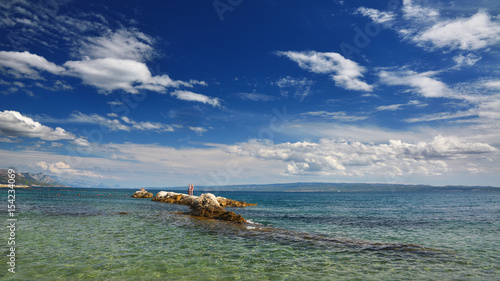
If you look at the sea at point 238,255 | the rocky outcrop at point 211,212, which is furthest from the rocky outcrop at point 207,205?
the sea at point 238,255

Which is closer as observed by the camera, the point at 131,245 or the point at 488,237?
the point at 131,245

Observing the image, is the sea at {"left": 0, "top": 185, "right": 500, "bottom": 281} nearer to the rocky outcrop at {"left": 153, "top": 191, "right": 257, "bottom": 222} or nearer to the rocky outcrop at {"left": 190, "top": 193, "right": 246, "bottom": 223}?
the rocky outcrop at {"left": 190, "top": 193, "right": 246, "bottom": 223}

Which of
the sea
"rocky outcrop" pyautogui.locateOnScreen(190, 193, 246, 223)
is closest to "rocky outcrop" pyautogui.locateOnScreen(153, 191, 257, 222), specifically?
"rocky outcrop" pyautogui.locateOnScreen(190, 193, 246, 223)

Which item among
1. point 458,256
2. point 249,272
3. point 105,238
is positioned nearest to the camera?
point 249,272

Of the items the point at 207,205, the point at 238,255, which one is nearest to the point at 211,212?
the point at 207,205

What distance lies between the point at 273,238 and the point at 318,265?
7.55m

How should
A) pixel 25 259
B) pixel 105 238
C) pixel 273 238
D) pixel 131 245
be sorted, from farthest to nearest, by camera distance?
1. pixel 273 238
2. pixel 105 238
3. pixel 131 245
4. pixel 25 259

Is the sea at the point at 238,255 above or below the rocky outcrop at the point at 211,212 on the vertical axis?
A: above

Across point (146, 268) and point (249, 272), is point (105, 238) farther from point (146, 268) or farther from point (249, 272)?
point (249, 272)

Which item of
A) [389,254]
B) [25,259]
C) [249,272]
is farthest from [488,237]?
[25,259]

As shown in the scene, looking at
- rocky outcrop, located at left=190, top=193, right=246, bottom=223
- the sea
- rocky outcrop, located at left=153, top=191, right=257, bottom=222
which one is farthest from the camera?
rocky outcrop, located at left=153, top=191, right=257, bottom=222

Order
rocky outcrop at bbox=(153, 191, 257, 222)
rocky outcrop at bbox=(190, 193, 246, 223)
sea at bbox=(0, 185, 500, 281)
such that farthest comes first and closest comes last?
rocky outcrop at bbox=(153, 191, 257, 222), rocky outcrop at bbox=(190, 193, 246, 223), sea at bbox=(0, 185, 500, 281)

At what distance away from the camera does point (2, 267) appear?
461 inches

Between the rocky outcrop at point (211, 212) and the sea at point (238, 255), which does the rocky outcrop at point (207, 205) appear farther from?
the sea at point (238, 255)
